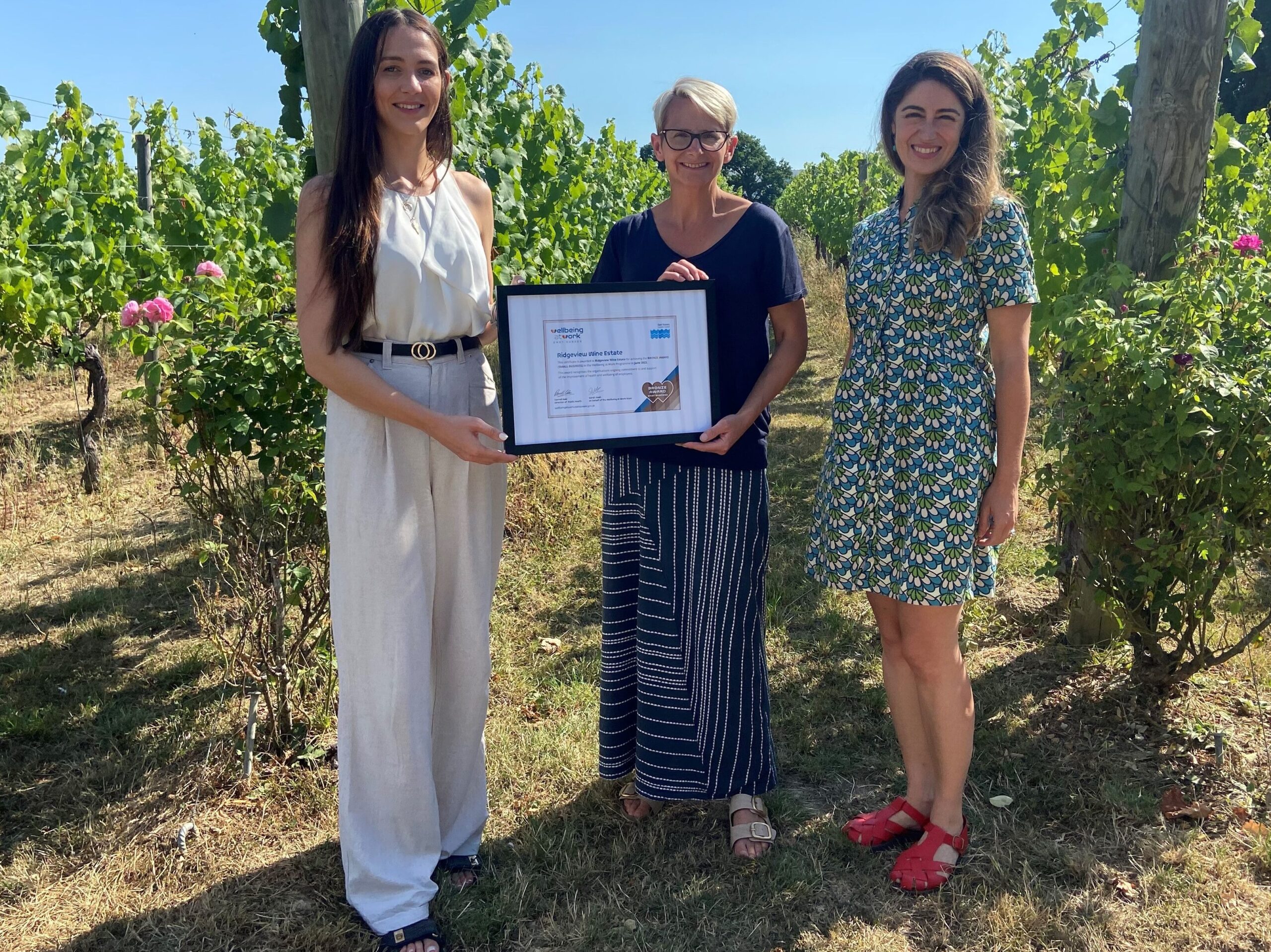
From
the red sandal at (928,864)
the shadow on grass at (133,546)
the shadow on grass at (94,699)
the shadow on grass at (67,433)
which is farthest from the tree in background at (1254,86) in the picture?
the shadow on grass at (94,699)

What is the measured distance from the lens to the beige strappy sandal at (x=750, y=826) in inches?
106

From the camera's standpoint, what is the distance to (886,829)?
8.82 ft

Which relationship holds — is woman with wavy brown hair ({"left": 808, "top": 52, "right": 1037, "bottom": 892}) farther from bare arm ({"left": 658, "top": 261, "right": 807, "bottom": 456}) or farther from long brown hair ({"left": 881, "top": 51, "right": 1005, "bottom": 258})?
bare arm ({"left": 658, "top": 261, "right": 807, "bottom": 456})

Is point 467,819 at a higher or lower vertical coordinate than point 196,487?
lower

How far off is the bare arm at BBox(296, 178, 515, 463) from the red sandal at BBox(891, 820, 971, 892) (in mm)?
1531

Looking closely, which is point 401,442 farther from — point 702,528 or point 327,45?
point 327,45

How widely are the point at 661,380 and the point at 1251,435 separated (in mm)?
1734

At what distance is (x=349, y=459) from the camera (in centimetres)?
221

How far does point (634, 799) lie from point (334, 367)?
5.21 feet

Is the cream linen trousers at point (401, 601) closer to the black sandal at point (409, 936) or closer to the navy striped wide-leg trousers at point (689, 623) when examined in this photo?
the black sandal at point (409, 936)

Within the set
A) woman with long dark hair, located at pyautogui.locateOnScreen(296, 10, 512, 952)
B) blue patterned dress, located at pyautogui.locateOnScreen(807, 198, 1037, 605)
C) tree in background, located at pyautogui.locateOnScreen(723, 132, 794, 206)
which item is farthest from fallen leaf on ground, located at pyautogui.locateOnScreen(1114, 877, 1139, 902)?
tree in background, located at pyautogui.locateOnScreen(723, 132, 794, 206)

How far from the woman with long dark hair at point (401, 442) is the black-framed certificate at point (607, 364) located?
13cm

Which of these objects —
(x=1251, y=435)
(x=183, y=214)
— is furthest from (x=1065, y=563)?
(x=183, y=214)

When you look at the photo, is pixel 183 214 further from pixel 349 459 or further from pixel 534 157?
pixel 349 459
